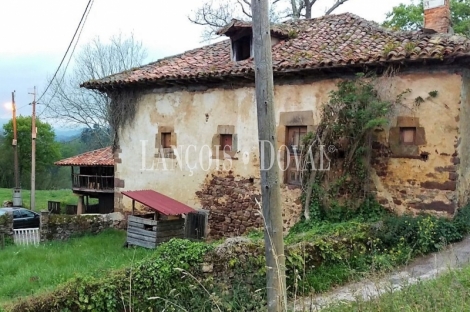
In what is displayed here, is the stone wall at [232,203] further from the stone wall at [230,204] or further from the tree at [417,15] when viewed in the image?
the tree at [417,15]

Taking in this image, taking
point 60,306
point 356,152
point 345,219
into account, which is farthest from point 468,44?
point 60,306

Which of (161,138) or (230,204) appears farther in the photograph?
(161,138)

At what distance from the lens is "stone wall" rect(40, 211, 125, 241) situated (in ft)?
35.8

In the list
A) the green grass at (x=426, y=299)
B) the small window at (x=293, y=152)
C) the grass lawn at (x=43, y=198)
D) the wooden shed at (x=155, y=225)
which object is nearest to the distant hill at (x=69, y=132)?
the grass lawn at (x=43, y=198)

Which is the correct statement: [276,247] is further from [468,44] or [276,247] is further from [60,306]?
[468,44]

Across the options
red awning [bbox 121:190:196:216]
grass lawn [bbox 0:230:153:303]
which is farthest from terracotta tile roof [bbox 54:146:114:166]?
red awning [bbox 121:190:196:216]

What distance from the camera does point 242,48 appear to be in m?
11.2

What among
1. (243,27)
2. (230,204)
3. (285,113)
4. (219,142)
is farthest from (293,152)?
(243,27)

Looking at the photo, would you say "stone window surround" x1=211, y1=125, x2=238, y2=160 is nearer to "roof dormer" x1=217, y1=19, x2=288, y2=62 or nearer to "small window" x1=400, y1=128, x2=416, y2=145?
"roof dormer" x1=217, y1=19, x2=288, y2=62

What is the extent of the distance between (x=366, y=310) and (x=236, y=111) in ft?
23.5

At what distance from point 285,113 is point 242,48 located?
8.55ft

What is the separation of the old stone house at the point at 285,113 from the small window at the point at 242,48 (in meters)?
0.03

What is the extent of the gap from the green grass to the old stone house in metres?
4.23

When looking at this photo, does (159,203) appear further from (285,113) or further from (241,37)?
(241,37)
